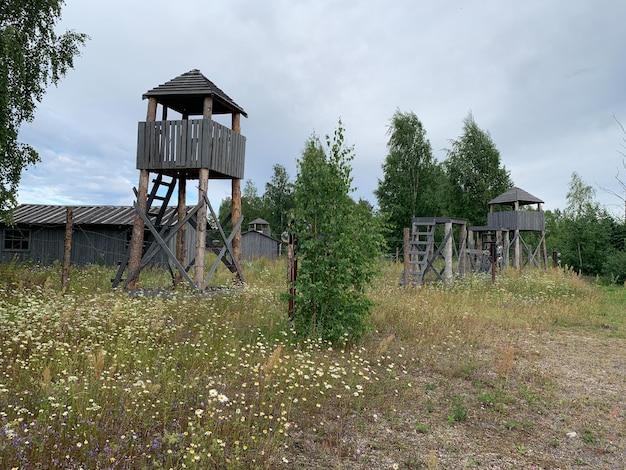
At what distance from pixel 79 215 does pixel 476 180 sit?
2969 centimetres

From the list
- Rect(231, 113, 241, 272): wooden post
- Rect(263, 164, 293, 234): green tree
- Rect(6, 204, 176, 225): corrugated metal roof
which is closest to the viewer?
Rect(231, 113, 241, 272): wooden post

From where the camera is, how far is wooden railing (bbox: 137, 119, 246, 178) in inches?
489

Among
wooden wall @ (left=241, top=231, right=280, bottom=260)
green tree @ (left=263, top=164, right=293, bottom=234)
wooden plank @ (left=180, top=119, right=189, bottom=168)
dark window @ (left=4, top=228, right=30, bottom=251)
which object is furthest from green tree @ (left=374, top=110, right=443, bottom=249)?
wooden plank @ (left=180, top=119, right=189, bottom=168)

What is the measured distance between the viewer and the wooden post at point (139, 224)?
12.4 meters

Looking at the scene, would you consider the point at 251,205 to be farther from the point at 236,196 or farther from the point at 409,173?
the point at 236,196

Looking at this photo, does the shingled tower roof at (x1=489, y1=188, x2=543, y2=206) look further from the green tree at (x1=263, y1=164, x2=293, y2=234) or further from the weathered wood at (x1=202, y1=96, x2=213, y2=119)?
Result: the green tree at (x1=263, y1=164, x2=293, y2=234)

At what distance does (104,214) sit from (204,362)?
20073 millimetres

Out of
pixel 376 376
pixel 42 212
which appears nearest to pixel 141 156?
pixel 376 376

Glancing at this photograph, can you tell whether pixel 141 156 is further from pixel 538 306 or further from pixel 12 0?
pixel 538 306

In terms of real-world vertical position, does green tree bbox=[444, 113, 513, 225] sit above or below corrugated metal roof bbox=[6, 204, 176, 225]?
above

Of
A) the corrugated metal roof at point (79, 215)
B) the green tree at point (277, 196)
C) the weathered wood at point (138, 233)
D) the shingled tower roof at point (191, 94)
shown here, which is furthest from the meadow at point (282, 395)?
the green tree at point (277, 196)

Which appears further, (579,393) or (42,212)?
(42,212)

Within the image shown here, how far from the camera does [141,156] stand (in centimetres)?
1266

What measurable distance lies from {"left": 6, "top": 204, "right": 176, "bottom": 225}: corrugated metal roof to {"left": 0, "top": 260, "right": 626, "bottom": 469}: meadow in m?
14.2
